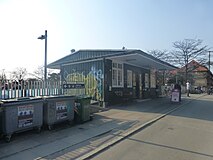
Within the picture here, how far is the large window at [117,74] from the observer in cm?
1697

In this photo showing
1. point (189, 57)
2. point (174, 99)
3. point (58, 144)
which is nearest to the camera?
point (58, 144)

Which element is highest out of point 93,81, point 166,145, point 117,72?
point 117,72

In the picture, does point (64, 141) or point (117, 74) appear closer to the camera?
point (64, 141)

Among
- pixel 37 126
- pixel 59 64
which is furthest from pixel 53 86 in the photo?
pixel 59 64

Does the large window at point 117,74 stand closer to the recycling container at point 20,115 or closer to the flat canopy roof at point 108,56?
the flat canopy roof at point 108,56

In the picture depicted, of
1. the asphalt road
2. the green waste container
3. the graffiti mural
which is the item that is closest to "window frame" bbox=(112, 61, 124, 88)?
the graffiti mural

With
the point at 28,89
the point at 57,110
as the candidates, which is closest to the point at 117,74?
the point at 57,110

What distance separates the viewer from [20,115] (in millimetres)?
7266

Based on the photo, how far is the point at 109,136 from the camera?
7.80 meters

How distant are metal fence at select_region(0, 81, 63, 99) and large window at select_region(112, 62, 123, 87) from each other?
6.95 metres

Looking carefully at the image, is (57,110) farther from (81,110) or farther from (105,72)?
(105,72)

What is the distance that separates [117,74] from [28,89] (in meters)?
9.45

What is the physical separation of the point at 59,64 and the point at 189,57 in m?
23.0

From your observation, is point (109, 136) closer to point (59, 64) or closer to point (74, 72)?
point (74, 72)
